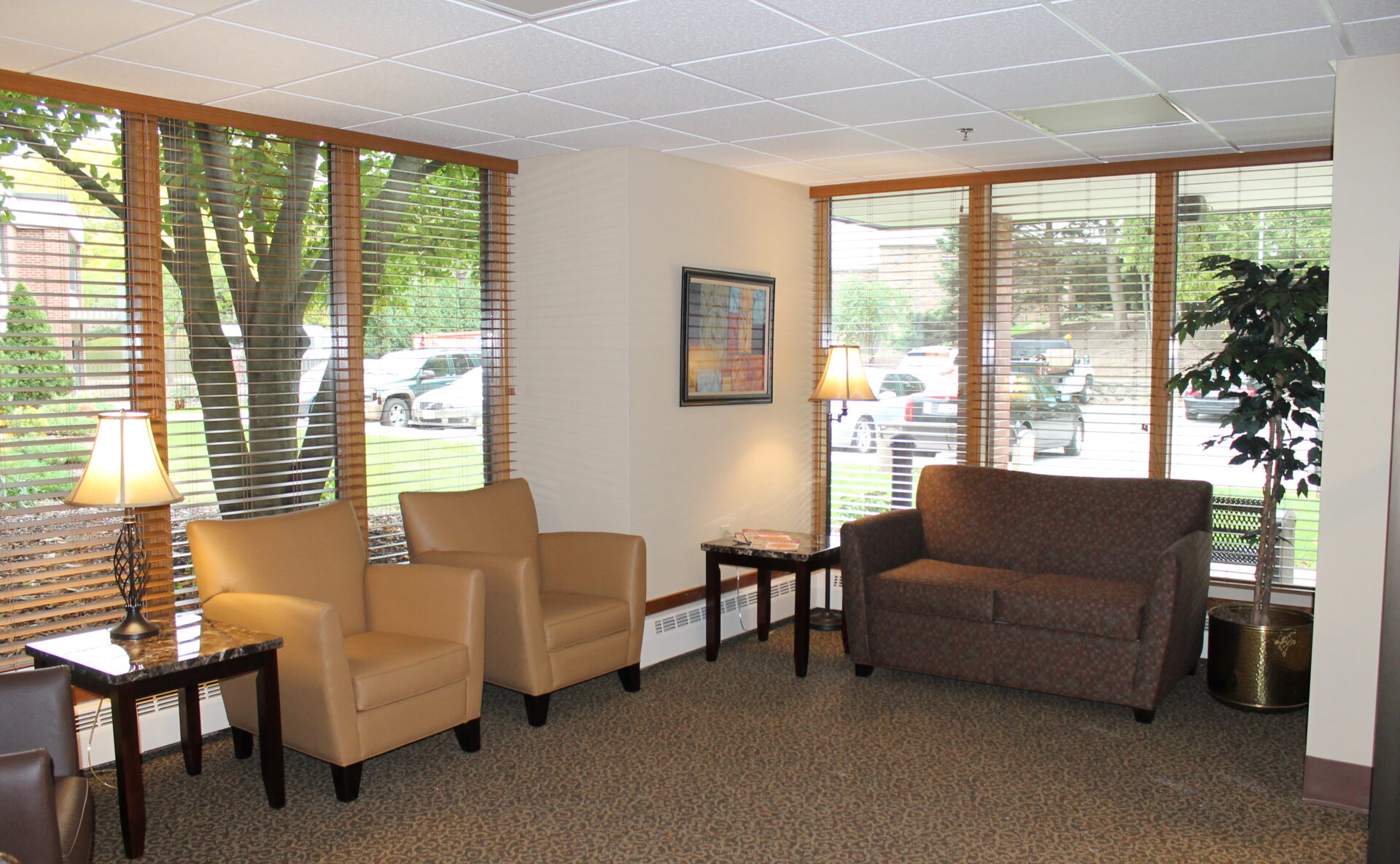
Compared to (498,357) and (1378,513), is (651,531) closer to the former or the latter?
(498,357)

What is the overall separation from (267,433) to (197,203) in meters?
0.99

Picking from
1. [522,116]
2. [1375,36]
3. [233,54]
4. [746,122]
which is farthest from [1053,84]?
[233,54]

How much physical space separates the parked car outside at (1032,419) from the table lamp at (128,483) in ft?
13.0

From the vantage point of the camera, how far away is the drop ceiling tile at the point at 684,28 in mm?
3004

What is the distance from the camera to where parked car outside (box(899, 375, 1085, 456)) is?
5.53 m

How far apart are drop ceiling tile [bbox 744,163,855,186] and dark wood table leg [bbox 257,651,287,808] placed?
3490 millimetres

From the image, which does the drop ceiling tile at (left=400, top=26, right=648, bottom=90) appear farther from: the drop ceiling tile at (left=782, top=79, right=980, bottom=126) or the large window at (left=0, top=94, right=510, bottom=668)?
the large window at (left=0, top=94, right=510, bottom=668)

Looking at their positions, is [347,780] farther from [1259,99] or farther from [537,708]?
[1259,99]

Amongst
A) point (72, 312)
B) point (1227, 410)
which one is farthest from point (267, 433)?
point (1227, 410)

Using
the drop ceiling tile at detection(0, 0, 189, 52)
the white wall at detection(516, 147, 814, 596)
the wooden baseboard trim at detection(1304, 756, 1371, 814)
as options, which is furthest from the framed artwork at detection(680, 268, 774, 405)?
the wooden baseboard trim at detection(1304, 756, 1371, 814)

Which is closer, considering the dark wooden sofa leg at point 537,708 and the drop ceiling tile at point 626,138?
the dark wooden sofa leg at point 537,708

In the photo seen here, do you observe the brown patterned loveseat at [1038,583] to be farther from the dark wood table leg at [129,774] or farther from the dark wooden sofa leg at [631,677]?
the dark wood table leg at [129,774]

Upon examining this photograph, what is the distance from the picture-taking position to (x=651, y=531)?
5.23 m

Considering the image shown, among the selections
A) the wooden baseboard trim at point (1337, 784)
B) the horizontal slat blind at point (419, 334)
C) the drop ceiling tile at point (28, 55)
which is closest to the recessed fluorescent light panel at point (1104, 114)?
the wooden baseboard trim at point (1337, 784)
